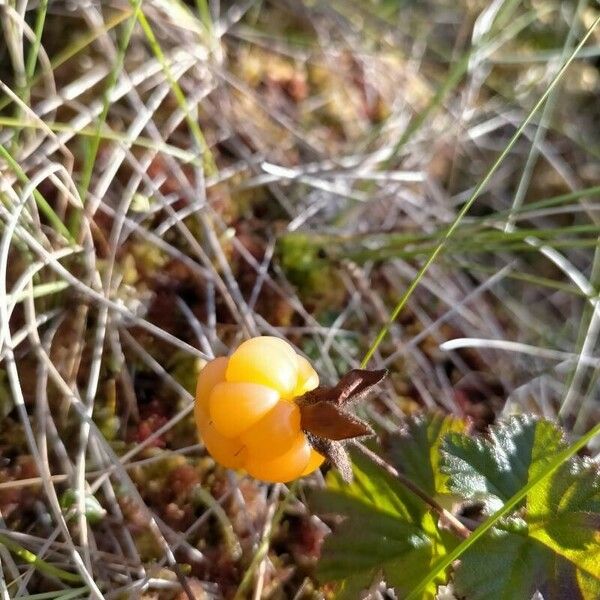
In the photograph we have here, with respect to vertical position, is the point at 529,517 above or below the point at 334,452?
below

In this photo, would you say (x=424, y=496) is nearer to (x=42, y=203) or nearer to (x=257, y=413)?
(x=257, y=413)

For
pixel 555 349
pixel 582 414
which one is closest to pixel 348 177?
pixel 555 349

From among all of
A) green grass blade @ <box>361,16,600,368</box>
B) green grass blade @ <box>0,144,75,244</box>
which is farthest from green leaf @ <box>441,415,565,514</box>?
green grass blade @ <box>0,144,75,244</box>

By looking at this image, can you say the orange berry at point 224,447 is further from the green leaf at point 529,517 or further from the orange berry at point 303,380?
the green leaf at point 529,517

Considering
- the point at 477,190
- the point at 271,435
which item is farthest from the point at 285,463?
the point at 477,190

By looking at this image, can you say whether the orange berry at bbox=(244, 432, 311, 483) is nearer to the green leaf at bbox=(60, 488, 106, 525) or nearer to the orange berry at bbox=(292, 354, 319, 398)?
the orange berry at bbox=(292, 354, 319, 398)

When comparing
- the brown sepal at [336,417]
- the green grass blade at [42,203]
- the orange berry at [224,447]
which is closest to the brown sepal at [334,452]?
the brown sepal at [336,417]

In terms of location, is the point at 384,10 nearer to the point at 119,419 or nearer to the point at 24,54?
the point at 24,54
